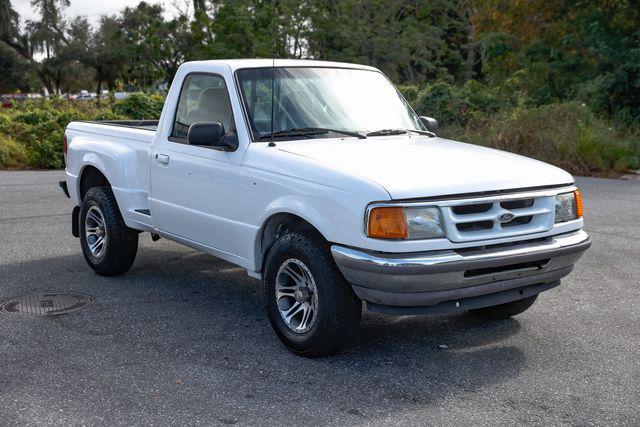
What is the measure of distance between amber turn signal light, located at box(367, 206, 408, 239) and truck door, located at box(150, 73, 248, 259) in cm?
134

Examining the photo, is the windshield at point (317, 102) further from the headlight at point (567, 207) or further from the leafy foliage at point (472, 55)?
the leafy foliage at point (472, 55)

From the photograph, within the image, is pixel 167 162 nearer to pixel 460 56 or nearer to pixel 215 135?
pixel 215 135

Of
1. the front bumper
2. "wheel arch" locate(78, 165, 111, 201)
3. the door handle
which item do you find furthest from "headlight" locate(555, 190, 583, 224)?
"wheel arch" locate(78, 165, 111, 201)

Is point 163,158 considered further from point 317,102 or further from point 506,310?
point 506,310

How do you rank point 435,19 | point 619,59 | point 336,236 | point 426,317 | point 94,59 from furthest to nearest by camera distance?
point 94,59
point 435,19
point 619,59
point 426,317
point 336,236

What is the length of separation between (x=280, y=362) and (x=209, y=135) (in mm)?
1620

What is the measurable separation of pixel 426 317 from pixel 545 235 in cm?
134

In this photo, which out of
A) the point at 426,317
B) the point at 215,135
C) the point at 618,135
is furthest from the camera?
the point at 618,135

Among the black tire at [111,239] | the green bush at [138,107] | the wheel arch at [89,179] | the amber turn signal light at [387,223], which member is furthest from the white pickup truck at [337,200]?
the green bush at [138,107]

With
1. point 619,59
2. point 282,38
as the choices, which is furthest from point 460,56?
point 619,59

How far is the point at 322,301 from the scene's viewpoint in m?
5.00

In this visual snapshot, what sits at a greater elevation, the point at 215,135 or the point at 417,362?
the point at 215,135

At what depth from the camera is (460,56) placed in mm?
42906

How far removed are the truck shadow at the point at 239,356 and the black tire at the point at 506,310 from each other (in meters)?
0.08
